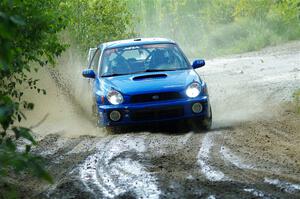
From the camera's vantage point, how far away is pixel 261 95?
52.5ft

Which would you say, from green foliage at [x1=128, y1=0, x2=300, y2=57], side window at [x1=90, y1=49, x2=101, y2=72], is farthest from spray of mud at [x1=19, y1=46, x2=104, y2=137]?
green foliage at [x1=128, y1=0, x2=300, y2=57]

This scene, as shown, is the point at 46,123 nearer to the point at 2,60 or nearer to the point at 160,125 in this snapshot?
the point at 160,125

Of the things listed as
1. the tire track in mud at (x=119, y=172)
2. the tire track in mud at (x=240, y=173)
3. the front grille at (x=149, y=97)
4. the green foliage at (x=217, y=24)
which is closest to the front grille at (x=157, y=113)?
the front grille at (x=149, y=97)

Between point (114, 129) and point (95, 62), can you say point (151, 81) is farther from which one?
point (95, 62)

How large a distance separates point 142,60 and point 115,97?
1.40 metres

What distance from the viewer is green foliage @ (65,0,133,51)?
21.0m

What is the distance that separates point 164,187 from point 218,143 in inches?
109

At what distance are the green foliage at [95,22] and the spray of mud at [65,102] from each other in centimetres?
61

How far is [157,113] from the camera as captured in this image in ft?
32.9

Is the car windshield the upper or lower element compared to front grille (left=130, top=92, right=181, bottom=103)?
upper

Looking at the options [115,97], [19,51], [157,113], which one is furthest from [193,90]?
[19,51]

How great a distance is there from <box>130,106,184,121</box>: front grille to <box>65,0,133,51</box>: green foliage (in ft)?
36.7

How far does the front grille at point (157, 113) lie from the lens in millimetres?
9992

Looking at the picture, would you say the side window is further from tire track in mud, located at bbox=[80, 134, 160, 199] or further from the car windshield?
tire track in mud, located at bbox=[80, 134, 160, 199]
